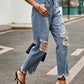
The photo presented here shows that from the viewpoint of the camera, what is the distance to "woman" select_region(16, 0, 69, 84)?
164 inches

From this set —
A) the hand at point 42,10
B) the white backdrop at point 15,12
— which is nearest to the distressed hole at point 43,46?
the hand at point 42,10

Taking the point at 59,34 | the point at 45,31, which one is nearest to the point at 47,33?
the point at 45,31

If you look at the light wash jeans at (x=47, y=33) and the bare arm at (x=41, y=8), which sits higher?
the bare arm at (x=41, y=8)

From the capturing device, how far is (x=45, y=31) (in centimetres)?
421

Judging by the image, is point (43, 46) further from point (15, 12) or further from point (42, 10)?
point (15, 12)

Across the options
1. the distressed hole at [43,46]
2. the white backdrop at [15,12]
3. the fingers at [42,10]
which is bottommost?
the white backdrop at [15,12]

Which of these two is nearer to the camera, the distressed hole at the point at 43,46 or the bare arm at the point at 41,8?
the bare arm at the point at 41,8

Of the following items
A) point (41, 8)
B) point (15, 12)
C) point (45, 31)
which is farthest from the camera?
point (15, 12)

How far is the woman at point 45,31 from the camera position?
→ 4.16m

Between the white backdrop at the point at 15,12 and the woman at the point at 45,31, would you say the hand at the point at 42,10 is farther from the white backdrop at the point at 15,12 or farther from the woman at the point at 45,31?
the white backdrop at the point at 15,12

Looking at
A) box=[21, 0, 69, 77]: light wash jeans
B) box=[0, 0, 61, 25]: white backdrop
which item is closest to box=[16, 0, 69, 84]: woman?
box=[21, 0, 69, 77]: light wash jeans

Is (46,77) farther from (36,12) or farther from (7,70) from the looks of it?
(36,12)

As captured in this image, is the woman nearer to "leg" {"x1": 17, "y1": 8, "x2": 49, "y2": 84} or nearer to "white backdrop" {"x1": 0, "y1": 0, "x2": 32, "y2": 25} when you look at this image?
"leg" {"x1": 17, "y1": 8, "x2": 49, "y2": 84}

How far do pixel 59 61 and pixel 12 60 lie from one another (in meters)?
2.84
